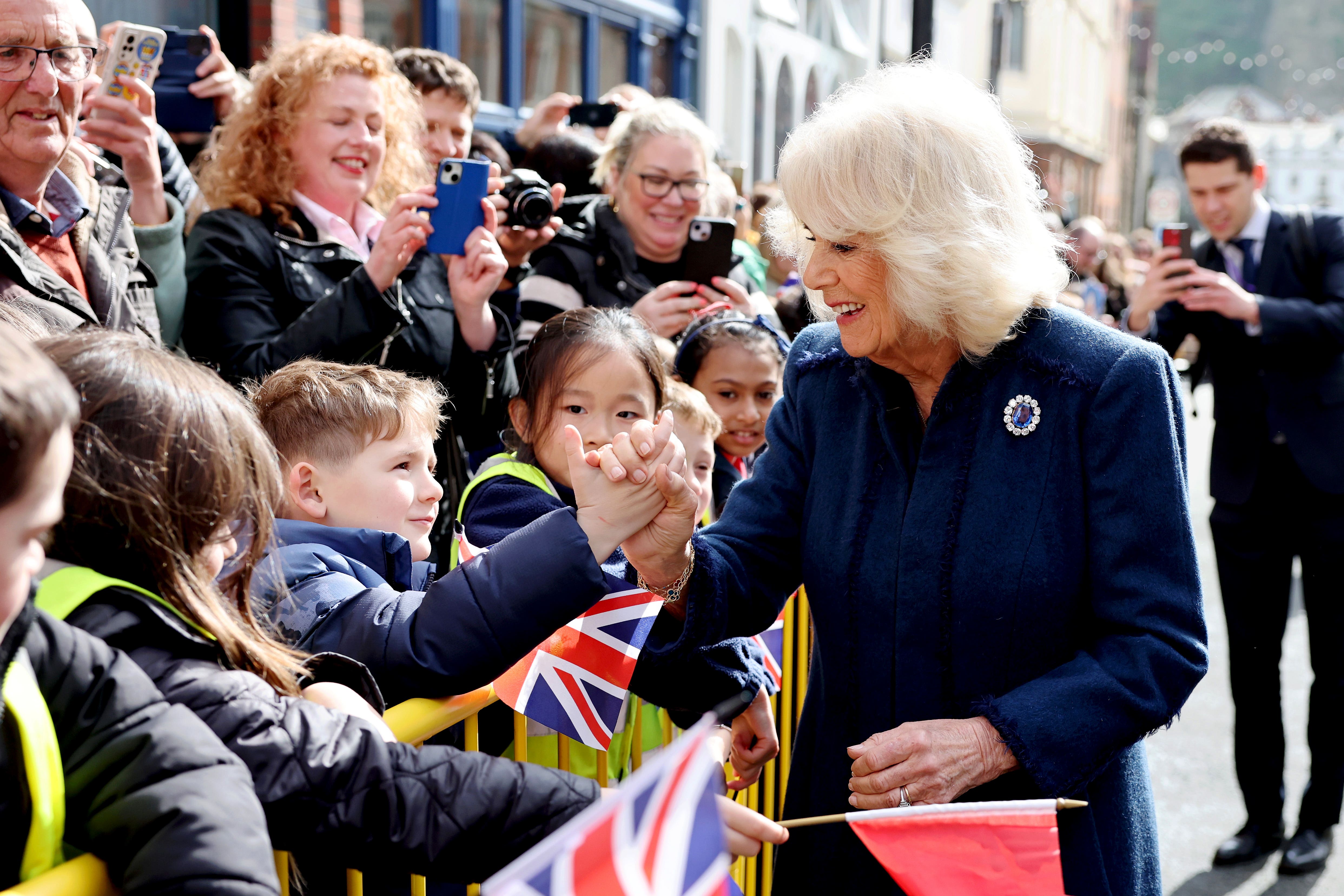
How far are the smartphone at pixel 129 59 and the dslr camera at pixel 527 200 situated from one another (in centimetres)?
93

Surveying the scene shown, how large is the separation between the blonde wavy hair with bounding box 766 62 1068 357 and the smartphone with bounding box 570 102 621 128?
405 cm

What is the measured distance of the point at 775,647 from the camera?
9.48ft

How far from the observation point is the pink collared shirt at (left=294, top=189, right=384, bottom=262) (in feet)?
11.1

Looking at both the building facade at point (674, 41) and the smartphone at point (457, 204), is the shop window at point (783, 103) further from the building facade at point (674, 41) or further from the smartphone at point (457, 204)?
the smartphone at point (457, 204)

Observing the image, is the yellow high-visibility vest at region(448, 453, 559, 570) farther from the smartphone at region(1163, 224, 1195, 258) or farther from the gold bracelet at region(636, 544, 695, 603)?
the smartphone at region(1163, 224, 1195, 258)

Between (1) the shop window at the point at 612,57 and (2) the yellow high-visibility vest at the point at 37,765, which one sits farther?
(1) the shop window at the point at 612,57

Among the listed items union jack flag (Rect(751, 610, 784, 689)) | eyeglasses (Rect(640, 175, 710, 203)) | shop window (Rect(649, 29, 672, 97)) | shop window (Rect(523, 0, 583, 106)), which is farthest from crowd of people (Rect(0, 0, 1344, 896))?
shop window (Rect(649, 29, 672, 97))

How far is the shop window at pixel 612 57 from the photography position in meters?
12.0

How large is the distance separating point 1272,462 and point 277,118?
3363mm

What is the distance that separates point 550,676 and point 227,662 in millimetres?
655

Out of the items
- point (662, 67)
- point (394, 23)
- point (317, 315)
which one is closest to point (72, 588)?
point (317, 315)

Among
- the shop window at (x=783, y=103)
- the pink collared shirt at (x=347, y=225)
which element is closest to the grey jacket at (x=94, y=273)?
the pink collared shirt at (x=347, y=225)

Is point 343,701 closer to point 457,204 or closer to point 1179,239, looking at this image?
point 457,204

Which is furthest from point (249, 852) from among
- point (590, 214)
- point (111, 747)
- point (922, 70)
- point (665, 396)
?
point (590, 214)
